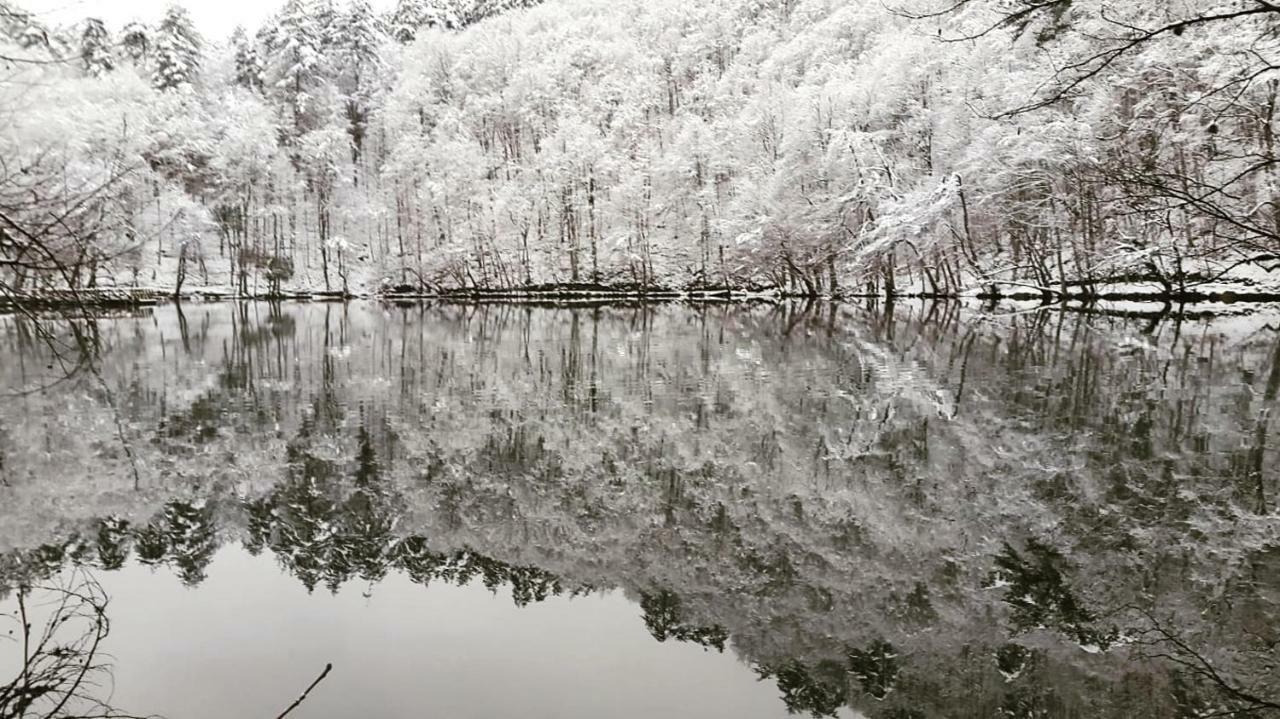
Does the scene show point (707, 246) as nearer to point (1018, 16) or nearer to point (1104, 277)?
point (1104, 277)

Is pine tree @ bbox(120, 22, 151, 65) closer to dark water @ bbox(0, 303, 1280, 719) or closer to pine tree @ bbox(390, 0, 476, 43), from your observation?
pine tree @ bbox(390, 0, 476, 43)

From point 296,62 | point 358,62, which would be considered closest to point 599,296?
point 358,62

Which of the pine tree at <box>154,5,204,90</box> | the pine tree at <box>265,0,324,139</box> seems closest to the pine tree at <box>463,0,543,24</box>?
the pine tree at <box>265,0,324,139</box>

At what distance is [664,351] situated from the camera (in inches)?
702

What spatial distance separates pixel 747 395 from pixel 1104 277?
2869 cm

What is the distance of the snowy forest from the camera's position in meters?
34.1

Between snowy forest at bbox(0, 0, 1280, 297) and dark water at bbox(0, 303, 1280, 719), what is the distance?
66.8 feet

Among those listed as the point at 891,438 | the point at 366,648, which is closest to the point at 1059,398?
the point at 891,438

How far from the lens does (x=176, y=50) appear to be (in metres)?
70.2

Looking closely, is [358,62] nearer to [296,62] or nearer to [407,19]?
[296,62]

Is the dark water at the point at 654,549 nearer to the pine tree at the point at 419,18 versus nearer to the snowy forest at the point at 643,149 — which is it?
the snowy forest at the point at 643,149

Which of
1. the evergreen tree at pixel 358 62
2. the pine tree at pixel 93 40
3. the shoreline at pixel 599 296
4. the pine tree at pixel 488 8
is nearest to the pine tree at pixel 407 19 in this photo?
the pine tree at pixel 488 8

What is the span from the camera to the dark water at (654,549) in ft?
12.4

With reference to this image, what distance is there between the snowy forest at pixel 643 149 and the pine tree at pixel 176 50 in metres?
0.19
